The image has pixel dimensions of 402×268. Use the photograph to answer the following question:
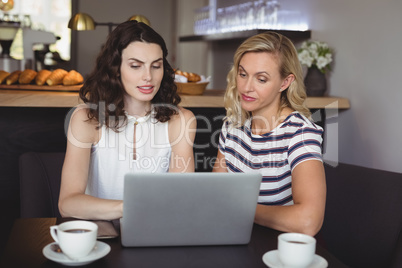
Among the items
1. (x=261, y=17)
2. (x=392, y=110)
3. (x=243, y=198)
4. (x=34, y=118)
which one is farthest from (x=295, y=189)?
(x=261, y=17)

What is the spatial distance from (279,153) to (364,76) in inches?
47.7

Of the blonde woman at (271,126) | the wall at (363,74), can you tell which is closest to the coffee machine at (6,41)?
the wall at (363,74)

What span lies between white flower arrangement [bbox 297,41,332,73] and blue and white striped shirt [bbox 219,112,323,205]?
1.28m

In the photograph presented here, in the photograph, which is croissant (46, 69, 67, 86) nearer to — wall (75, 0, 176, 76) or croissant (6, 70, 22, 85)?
croissant (6, 70, 22, 85)

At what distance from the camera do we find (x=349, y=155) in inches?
108

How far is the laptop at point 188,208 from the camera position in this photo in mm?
1006

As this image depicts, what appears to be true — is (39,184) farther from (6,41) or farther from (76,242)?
(6,41)

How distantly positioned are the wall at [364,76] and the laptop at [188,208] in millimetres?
1344

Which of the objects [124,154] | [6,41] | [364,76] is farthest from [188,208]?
[6,41]

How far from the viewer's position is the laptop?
1.01m

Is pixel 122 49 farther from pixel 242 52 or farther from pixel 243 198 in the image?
pixel 243 198

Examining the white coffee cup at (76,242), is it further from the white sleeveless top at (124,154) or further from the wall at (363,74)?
the wall at (363,74)

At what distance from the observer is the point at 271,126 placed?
5.44 feet

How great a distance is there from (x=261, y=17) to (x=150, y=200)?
251 cm
